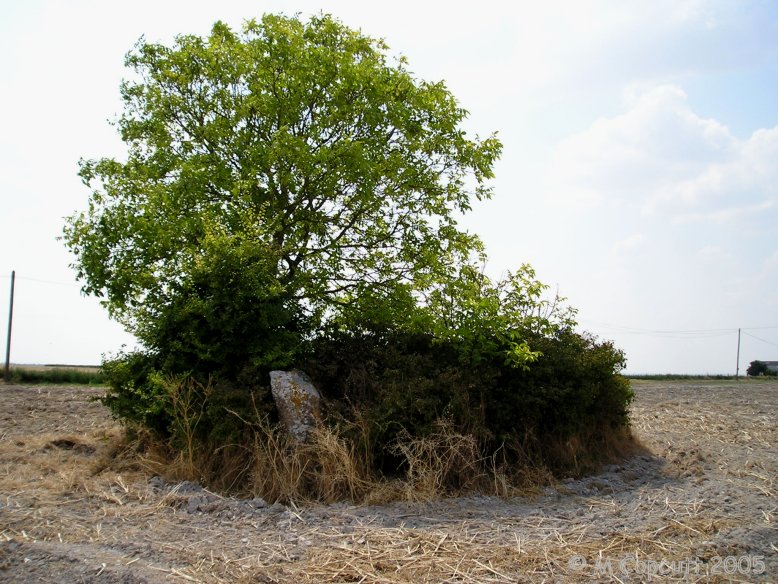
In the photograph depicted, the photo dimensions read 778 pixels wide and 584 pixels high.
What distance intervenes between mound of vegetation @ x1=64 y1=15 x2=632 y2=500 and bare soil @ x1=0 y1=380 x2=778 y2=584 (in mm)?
789

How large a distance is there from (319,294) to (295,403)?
3.35 meters

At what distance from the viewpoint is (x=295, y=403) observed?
9.84 meters

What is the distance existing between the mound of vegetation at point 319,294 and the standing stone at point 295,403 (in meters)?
0.22

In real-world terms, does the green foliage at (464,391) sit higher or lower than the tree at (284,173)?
lower

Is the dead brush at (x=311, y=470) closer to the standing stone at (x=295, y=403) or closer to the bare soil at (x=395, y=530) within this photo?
the standing stone at (x=295, y=403)

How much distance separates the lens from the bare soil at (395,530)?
20.0 ft

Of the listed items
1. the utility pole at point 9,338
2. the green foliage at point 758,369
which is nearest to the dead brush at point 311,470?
the utility pole at point 9,338

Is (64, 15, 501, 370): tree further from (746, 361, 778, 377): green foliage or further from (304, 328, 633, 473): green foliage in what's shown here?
(746, 361, 778, 377): green foliage

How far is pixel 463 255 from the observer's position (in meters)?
14.1

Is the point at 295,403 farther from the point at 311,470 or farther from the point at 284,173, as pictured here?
the point at 284,173

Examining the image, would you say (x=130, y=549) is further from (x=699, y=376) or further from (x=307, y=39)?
(x=699, y=376)

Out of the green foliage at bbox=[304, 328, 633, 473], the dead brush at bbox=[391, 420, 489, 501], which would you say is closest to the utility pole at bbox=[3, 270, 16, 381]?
the green foliage at bbox=[304, 328, 633, 473]

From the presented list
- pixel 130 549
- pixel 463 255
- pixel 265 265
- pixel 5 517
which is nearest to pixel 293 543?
pixel 130 549

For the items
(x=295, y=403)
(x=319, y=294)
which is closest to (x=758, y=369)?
(x=319, y=294)
